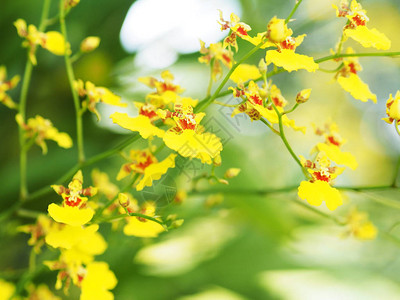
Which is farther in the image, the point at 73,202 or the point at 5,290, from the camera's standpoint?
the point at 5,290

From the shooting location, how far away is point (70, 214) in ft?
1.23

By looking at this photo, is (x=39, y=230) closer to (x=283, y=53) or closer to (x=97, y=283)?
(x=97, y=283)

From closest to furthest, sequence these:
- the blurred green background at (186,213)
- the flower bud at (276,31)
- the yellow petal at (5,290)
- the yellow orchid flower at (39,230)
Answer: the flower bud at (276,31), the yellow orchid flower at (39,230), the yellow petal at (5,290), the blurred green background at (186,213)

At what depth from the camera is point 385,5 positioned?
211 cm

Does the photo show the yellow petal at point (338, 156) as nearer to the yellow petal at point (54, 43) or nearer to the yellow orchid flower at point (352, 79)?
Result: the yellow orchid flower at point (352, 79)

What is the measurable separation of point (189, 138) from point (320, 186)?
0.14 meters

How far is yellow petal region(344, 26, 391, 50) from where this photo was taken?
0.38m

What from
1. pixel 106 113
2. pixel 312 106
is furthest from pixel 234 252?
pixel 312 106

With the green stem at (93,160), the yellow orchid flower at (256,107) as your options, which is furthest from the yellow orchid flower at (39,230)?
the yellow orchid flower at (256,107)

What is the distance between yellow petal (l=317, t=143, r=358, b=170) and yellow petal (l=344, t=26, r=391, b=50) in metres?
0.12

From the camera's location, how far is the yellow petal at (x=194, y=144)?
346 mm

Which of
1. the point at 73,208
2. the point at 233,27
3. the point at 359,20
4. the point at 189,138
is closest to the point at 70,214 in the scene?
the point at 73,208

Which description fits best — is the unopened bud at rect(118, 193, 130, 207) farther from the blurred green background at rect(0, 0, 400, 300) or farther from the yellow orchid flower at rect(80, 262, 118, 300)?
the blurred green background at rect(0, 0, 400, 300)

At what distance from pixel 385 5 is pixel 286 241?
1.78 metres
